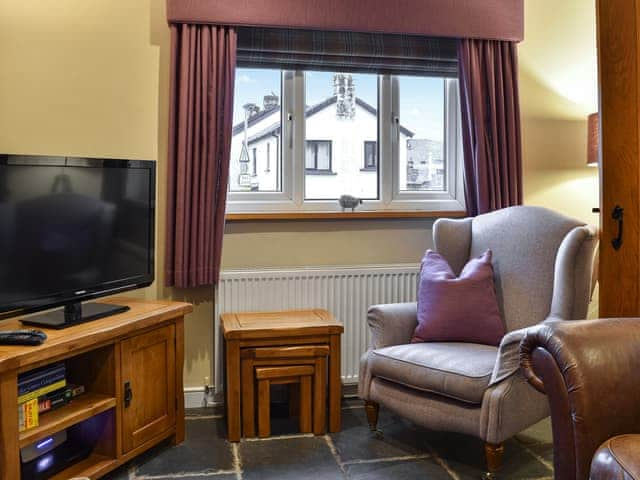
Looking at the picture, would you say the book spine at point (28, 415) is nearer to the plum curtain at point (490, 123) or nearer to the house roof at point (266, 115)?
the house roof at point (266, 115)

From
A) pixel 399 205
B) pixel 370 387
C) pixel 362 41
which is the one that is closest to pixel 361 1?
pixel 362 41

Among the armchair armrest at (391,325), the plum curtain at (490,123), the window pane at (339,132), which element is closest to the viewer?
the armchair armrest at (391,325)

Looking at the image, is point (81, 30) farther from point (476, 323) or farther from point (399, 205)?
point (476, 323)

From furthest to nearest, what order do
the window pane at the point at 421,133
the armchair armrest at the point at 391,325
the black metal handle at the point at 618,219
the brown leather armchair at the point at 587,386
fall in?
the window pane at the point at 421,133 → the armchair armrest at the point at 391,325 → the black metal handle at the point at 618,219 → the brown leather armchair at the point at 587,386

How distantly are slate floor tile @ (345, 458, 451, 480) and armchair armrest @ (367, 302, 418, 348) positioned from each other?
49cm

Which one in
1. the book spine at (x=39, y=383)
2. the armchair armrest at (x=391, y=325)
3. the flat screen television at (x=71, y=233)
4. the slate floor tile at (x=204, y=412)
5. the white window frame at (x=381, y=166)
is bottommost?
the slate floor tile at (x=204, y=412)

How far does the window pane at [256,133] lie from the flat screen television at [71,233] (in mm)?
712

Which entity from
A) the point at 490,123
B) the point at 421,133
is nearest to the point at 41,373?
the point at 421,133

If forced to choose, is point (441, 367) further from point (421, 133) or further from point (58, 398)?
point (421, 133)

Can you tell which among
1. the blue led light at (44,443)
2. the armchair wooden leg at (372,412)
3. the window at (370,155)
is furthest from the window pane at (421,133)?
the blue led light at (44,443)

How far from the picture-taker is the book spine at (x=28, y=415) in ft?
6.99

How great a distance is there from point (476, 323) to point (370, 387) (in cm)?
52

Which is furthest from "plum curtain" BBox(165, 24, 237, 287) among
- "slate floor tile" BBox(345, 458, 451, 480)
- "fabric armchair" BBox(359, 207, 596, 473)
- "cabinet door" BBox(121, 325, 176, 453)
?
"slate floor tile" BBox(345, 458, 451, 480)

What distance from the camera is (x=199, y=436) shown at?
9.60 feet
